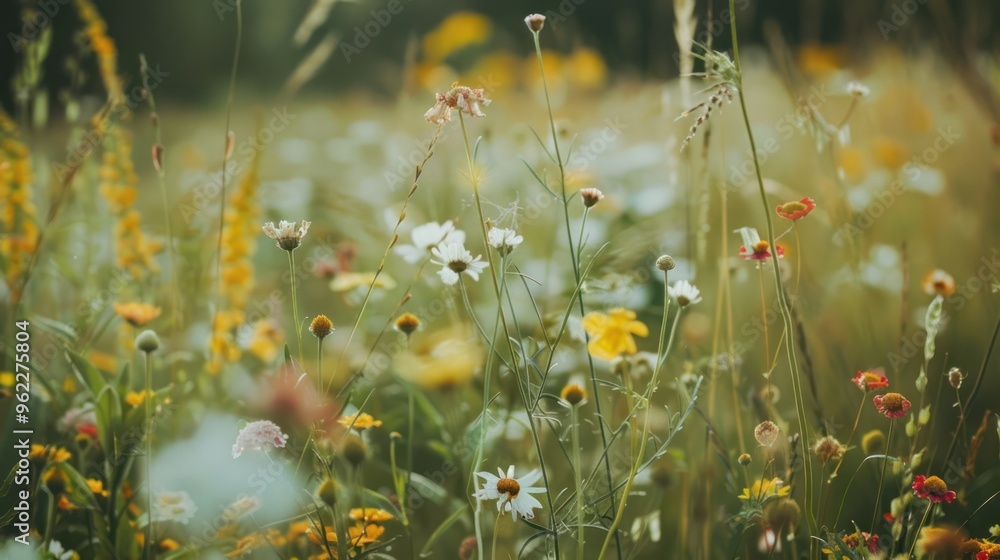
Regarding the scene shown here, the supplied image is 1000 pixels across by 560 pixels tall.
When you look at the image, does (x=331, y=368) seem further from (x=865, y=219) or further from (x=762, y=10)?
(x=762, y=10)

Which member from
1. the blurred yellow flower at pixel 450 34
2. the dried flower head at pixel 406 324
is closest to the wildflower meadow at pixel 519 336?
the dried flower head at pixel 406 324

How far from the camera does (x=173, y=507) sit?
848 mm

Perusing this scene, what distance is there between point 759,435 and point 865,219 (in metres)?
0.87

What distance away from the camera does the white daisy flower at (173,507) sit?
0.83 metres

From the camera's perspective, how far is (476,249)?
1358mm

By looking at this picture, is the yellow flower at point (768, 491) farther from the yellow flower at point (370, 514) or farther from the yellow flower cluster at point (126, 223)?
the yellow flower cluster at point (126, 223)

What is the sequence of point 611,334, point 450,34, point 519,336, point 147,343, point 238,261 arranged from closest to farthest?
point 519,336, point 147,343, point 611,334, point 238,261, point 450,34

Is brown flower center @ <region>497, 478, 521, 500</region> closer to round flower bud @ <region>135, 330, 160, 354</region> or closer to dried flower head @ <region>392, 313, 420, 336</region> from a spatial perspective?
dried flower head @ <region>392, 313, 420, 336</region>

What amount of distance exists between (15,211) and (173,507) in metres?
0.65

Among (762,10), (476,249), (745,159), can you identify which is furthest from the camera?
(762,10)

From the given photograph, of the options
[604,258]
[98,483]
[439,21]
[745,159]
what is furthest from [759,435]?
[439,21]

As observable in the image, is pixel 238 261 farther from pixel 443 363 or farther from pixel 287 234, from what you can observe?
pixel 287 234

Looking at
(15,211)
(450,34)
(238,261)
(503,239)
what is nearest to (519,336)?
(503,239)

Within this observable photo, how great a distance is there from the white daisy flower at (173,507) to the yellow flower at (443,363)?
0.26 metres
